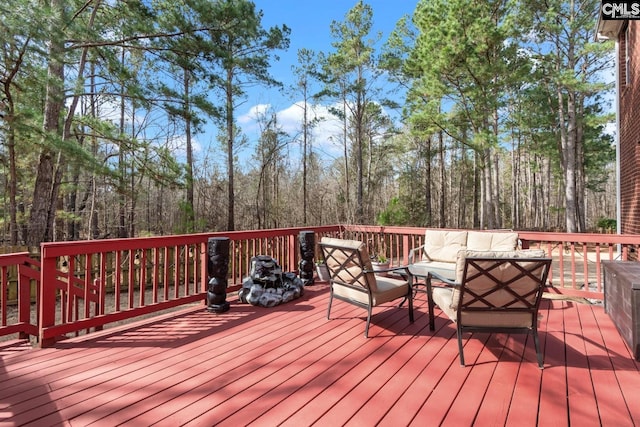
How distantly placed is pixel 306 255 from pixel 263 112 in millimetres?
11182

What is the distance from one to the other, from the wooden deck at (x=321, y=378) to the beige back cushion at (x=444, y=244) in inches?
47.4

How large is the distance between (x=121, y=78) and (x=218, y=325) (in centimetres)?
606

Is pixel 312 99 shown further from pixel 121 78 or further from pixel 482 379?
pixel 482 379

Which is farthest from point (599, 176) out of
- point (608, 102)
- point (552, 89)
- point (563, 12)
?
point (563, 12)

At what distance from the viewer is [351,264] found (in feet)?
9.85

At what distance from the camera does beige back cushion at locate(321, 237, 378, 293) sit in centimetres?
289

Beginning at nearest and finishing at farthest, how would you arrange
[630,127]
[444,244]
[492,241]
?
[492,241] → [444,244] → [630,127]

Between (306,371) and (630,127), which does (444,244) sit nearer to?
(306,371)

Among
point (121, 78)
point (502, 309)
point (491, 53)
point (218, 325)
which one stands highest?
point (491, 53)

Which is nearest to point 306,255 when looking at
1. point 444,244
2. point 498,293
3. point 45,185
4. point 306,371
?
point 444,244

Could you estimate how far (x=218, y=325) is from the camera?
10.9 ft

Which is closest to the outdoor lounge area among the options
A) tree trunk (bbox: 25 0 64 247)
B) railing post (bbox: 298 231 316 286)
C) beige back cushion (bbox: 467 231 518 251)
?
beige back cushion (bbox: 467 231 518 251)

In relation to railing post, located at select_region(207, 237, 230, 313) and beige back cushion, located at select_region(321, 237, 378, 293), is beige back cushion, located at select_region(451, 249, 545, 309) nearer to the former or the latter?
beige back cushion, located at select_region(321, 237, 378, 293)

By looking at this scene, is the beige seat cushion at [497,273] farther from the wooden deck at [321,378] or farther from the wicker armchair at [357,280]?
the wicker armchair at [357,280]
